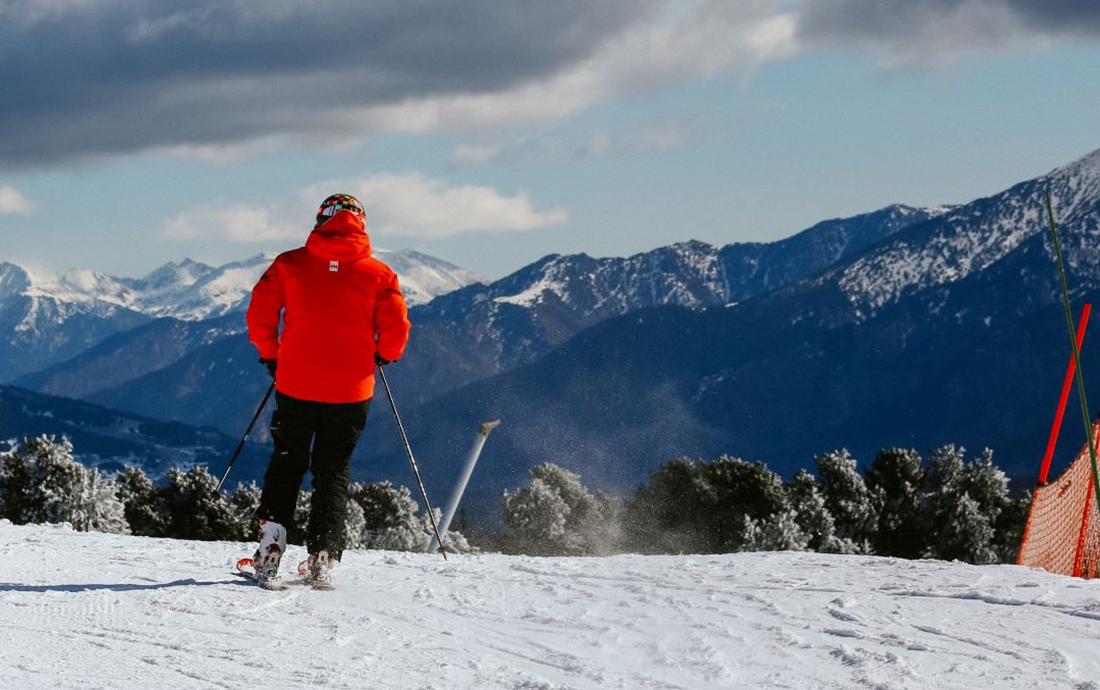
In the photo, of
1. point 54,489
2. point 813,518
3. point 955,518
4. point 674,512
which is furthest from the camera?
point 674,512

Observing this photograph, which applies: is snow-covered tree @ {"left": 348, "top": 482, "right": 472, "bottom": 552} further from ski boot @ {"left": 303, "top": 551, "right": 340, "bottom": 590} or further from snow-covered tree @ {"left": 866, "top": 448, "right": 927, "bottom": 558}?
ski boot @ {"left": 303, "top": 551, "right": 340, "bottom": 590}

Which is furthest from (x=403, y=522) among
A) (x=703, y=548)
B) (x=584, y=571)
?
(x=584, y=571)

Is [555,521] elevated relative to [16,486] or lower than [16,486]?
lower

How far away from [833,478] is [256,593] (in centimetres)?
6722

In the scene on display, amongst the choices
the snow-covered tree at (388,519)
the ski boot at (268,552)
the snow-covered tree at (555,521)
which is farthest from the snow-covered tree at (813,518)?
the ski boot at (268,552)

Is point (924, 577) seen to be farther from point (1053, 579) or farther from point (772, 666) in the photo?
point (772, 666)

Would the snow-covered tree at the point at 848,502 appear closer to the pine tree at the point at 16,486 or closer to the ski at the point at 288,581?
the pine tree at the point at 16,486

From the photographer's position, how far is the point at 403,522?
3081 inches

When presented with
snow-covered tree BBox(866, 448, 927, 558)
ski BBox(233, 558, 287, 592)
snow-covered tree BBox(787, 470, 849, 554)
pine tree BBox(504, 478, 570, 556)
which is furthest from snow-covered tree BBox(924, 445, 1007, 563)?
ski BBox(233, 558, 287, 592)

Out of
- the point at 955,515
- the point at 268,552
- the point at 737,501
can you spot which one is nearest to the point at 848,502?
the point at 955,515

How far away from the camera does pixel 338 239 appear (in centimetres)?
938

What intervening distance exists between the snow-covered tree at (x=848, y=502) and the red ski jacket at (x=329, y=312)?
62351 mm

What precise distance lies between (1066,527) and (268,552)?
11.8 meters

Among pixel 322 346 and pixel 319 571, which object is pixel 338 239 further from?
pixel 319 571
